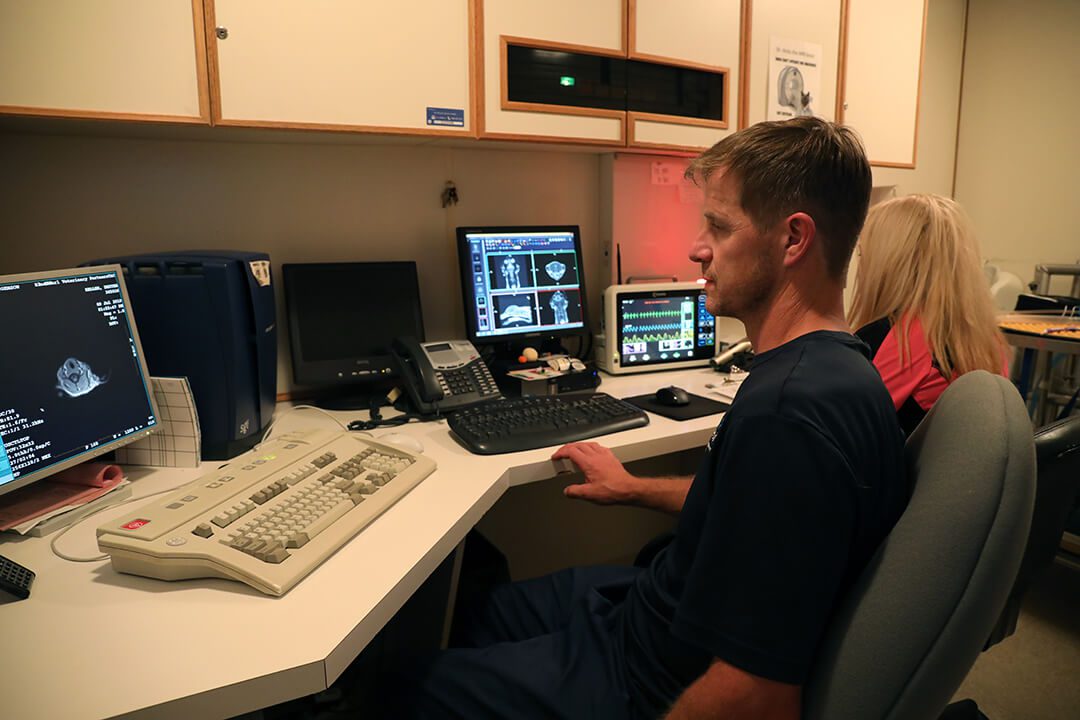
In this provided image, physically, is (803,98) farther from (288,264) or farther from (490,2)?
(288,264)

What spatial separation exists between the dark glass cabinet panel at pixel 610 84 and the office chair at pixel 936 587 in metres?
1.32

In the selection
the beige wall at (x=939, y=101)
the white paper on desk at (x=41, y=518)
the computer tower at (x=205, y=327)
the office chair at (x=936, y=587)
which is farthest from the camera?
the beige wall at (x=939, y=101)

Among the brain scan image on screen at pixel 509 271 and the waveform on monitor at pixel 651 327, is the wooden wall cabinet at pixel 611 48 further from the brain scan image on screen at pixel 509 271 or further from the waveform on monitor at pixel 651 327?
the waveform on monitor at pixel 651 327

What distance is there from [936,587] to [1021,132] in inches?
A: 154

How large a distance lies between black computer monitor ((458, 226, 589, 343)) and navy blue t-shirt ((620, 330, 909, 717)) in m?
1.20

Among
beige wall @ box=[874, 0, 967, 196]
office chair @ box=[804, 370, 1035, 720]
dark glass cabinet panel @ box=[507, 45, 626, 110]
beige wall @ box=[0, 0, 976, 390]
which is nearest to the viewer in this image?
office chair @ box=[804, 370, 1035, 720]

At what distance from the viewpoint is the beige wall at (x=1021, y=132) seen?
3.43 m

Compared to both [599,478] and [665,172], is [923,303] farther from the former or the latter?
[665,172]

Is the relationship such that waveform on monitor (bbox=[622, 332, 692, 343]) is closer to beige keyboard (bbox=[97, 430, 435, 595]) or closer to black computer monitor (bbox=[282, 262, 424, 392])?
black computer monitor (bbox=[282, 262, 424, 392])

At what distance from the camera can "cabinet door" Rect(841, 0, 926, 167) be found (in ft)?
7.52

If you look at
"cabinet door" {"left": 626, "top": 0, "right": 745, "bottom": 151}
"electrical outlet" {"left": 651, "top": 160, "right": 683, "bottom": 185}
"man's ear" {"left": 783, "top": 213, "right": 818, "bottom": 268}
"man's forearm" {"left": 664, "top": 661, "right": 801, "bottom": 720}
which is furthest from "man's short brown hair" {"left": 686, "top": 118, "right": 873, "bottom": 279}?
"electrical outlet" {"left": 651, "top": 160, "right": 683, "bottom": 185}

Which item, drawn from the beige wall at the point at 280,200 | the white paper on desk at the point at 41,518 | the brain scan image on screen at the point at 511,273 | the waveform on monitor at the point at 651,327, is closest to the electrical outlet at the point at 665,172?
the beige wall at the point at 280,200

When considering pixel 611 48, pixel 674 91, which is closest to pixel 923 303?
pixel 674 91

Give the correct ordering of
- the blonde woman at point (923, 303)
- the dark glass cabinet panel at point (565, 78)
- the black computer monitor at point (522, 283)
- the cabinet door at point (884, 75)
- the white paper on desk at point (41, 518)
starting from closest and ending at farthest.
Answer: the white paper on desk at point (41, 518)
the blonde woman at point (923, 303)
the dark glass cabinet panel at point (565, 78)
the black computer monitor at point (522, 283)
the cabinet door at point (884, 75)
